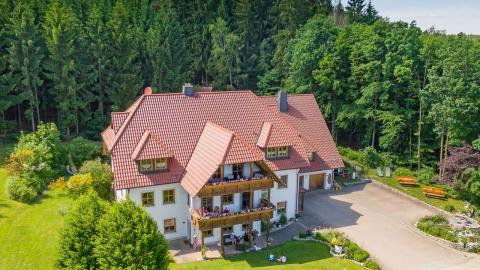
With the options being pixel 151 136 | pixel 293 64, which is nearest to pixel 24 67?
pixel 151 136

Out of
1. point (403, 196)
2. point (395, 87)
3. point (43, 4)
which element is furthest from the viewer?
point (43, 4)

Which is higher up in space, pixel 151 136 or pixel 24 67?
pixel 24 67

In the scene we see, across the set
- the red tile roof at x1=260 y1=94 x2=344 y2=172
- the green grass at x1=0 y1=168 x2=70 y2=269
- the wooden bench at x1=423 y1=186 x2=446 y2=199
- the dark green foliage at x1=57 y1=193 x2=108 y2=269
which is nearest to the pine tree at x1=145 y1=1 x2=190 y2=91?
the red tile roof at x1=260 y1=94 x2=344 y2=172

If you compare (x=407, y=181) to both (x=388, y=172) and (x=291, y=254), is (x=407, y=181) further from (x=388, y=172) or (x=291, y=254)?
(x=291, y=254)

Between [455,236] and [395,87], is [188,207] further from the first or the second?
[395,87]

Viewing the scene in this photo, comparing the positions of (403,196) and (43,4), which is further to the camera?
(43,4)

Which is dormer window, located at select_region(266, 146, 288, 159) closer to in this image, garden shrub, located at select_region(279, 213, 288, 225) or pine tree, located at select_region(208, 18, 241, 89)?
garden shrub, located at select_region(279, 213, 288, 225)
